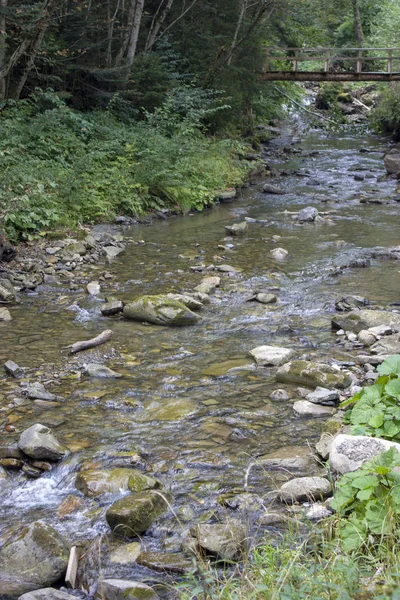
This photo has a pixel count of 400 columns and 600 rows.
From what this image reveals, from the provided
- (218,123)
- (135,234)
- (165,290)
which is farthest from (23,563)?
(218,123)

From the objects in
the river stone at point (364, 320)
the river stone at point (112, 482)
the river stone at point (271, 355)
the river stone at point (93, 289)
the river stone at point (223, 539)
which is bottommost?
the river stone at point (364, 320)

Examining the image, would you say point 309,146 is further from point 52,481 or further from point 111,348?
point 52,481

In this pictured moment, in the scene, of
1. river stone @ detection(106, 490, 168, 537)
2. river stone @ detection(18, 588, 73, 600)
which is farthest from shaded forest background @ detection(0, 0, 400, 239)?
river stone @ detection(18, 588, 73, 600)

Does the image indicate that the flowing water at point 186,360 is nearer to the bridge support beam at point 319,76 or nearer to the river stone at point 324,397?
the river stone at point 324,397

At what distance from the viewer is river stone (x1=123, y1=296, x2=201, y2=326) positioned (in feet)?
23.5

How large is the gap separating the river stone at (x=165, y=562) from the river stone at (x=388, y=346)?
3.25 meters

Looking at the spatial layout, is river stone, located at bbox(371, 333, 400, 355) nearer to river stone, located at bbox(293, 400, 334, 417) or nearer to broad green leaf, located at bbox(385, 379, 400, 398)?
river stone, located at bbox(293, 400, 334, 417)

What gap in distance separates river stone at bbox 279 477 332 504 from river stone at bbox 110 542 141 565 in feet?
2.86

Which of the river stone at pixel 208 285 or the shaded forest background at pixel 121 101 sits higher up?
the shaded forest background at pixel 121 101

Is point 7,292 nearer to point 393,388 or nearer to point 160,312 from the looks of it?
point 160,312

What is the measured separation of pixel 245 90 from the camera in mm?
20969

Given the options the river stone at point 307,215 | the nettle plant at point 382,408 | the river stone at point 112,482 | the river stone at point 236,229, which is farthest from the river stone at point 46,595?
the river stone at point 307,215

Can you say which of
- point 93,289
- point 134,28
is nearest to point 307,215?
point 93,289

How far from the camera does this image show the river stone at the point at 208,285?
331 inches
